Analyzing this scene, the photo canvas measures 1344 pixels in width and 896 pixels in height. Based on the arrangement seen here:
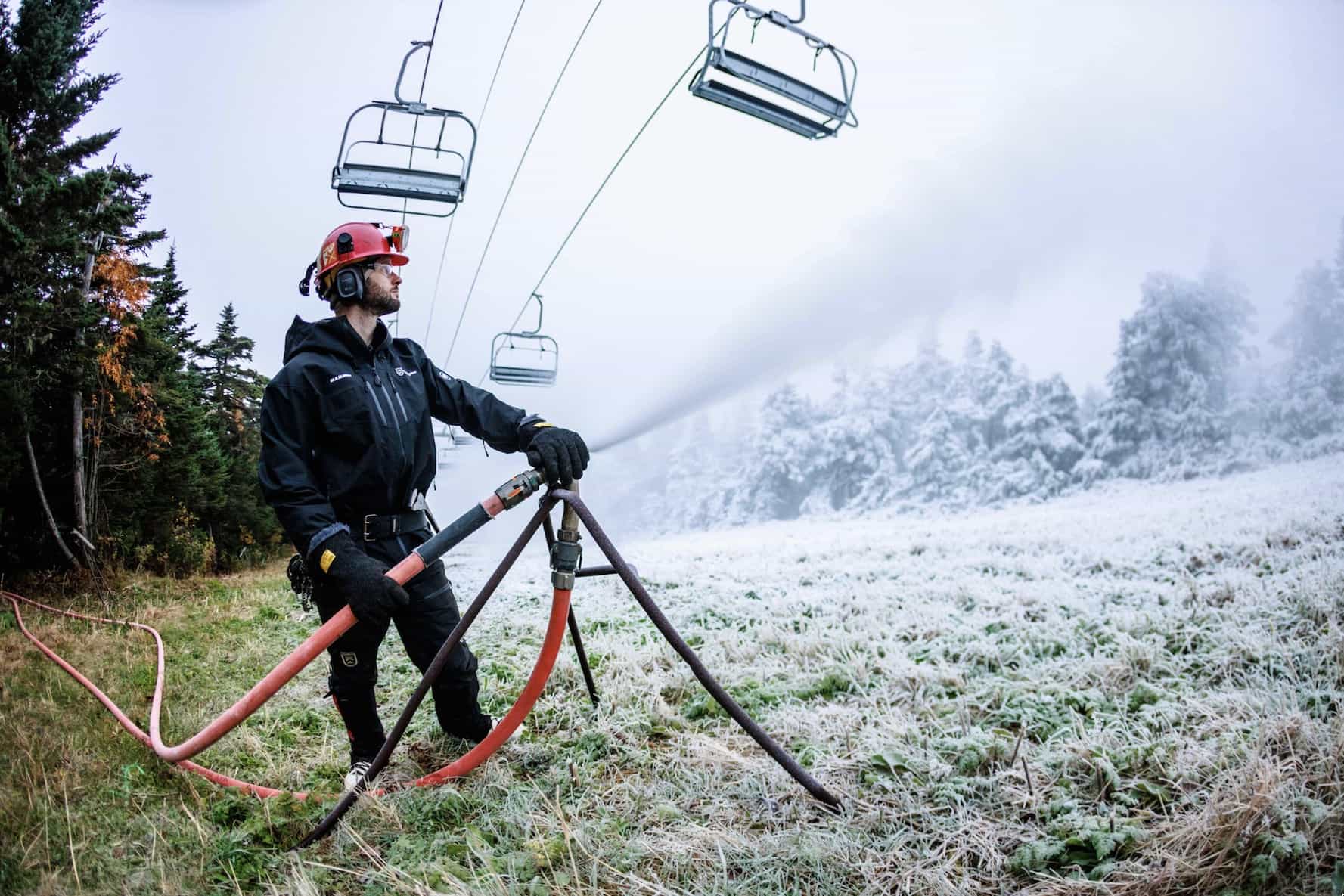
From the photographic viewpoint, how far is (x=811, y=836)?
2498 millimetres

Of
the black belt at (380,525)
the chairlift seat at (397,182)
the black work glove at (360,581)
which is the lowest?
the black work glove at (360,581)

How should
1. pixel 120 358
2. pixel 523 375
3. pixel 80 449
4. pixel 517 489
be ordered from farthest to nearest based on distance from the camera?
pixel 120 358 < pixel 80 449 < pixel 523 375 < pixel 517 489

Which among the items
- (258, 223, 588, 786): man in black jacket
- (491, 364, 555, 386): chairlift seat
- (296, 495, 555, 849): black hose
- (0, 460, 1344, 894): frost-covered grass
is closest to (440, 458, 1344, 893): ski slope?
(0, 460, 1344, 894): frost-covered grass

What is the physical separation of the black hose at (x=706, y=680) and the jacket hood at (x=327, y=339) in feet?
4.63

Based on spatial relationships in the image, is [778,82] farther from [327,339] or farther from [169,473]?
[169,473]

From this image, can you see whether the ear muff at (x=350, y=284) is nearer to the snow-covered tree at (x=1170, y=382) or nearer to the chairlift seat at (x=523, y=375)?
the chairlift seat at (x=523, y=375)

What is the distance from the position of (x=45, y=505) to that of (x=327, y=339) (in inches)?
508

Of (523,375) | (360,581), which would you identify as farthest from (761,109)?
(523,375)

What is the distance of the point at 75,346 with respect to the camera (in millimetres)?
12930

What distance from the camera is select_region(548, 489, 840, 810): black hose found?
2566 mm

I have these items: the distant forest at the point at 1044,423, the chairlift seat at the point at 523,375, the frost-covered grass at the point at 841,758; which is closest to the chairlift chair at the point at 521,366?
the chairlift seat at the point at 523,375

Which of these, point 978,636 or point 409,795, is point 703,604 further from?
point 409,795

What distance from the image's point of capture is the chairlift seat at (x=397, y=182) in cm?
575

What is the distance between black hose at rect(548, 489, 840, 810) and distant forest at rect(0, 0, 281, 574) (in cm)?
1215
